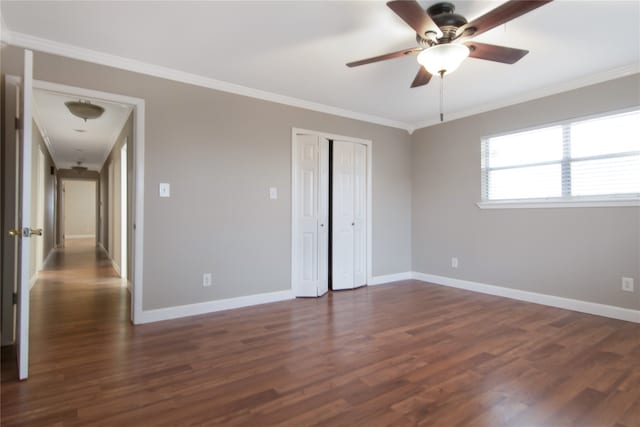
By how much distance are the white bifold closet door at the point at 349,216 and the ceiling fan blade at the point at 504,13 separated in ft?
8.09

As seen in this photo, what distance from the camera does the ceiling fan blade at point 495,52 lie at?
226 centimetres

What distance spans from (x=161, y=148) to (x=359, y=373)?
2.66 metres

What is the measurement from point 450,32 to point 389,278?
349 centimetres

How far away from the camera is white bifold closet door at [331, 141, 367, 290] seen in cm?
441

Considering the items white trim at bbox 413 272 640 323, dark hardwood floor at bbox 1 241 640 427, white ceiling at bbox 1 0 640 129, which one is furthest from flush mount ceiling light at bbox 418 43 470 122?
white trim at bbox 413 272 640 323

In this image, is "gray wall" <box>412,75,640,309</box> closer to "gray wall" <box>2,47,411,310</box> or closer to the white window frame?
the white window frame

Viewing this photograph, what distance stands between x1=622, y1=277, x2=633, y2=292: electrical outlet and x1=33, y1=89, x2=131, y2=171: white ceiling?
5.14m

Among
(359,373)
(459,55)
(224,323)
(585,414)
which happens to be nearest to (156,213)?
(224,323)

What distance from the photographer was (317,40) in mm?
2635

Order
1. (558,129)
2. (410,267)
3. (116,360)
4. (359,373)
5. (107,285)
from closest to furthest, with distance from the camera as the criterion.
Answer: (359,373)
(116,360)
(558,129)
(107,285)
(410,267)

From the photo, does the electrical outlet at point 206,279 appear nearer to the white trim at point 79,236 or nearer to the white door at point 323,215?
the white door at point 323,215

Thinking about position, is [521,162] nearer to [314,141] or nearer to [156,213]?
[314,141]

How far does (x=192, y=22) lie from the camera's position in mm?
2391

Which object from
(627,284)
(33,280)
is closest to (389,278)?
(627,284)
